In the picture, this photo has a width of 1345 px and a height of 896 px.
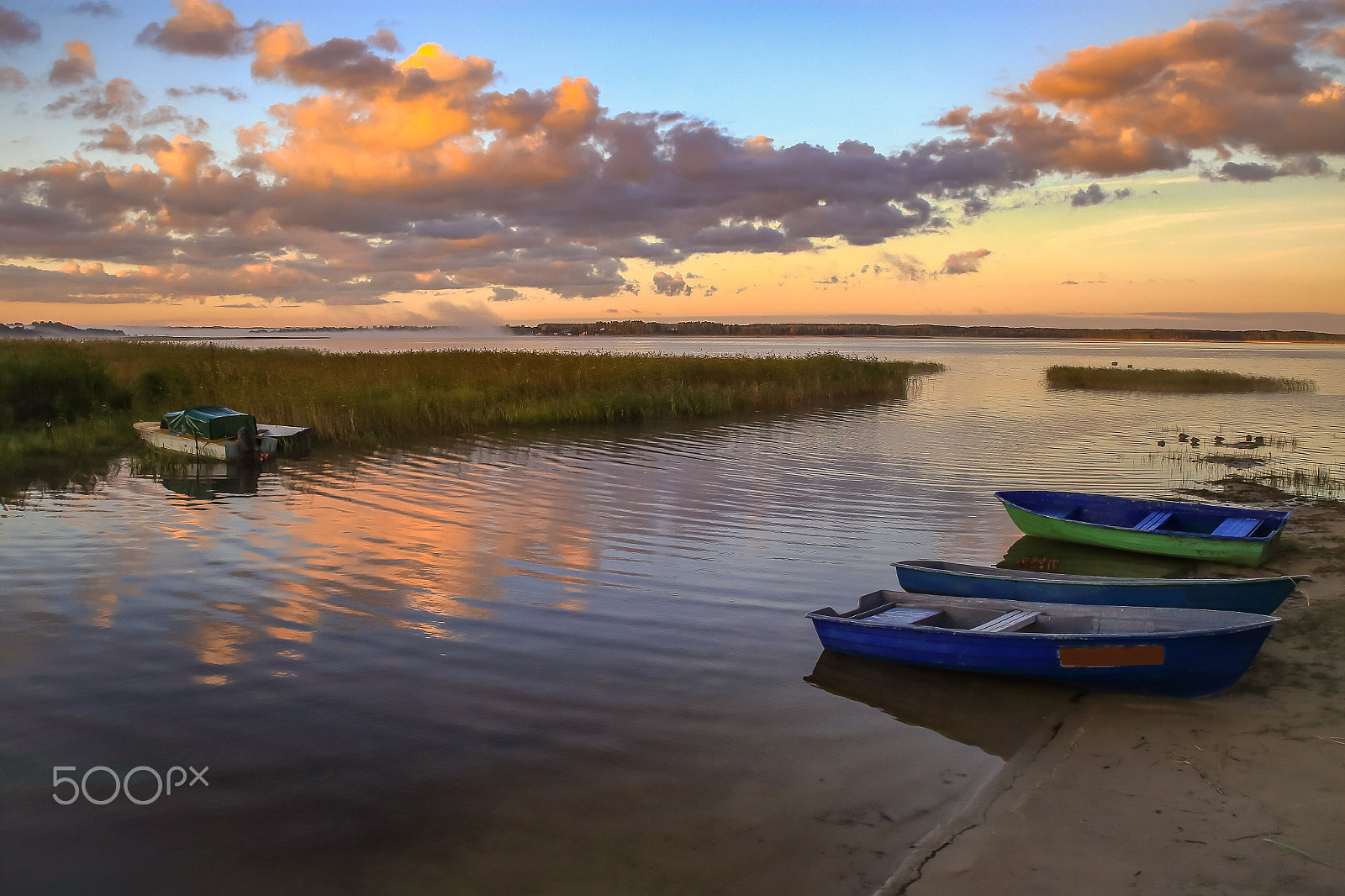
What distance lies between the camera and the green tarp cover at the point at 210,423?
1967 centimetres

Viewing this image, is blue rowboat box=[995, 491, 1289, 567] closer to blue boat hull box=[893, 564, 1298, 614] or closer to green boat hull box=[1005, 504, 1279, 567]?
green boat hull box=[1005, 504, 1279, 567]

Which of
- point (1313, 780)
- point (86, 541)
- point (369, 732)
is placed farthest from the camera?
point (86, 541)

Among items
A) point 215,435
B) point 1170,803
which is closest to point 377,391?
point 215,435

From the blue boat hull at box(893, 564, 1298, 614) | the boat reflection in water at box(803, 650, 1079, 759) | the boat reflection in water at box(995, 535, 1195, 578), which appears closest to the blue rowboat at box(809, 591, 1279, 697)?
the boat reflection in water at box(803, 650, 1079, 759)

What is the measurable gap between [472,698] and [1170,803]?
5248 millimetres

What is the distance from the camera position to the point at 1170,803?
5.33m

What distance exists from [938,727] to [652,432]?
799 inches

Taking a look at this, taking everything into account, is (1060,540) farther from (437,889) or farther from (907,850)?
(437,889)

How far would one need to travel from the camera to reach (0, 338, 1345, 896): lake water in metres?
4.90

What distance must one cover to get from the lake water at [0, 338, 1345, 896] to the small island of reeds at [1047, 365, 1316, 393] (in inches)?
1557

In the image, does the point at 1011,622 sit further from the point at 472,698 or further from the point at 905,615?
the point at 472,698

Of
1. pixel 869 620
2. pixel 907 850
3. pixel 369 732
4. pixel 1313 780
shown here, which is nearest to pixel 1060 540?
pixel 869 620

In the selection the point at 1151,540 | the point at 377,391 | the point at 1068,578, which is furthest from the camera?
the point at 377,391

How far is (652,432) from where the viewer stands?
26531 millimetres
